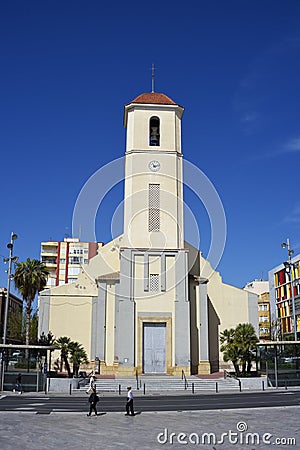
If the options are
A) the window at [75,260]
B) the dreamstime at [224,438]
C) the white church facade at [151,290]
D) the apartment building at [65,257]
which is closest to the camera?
the dreamstime at [224,438]

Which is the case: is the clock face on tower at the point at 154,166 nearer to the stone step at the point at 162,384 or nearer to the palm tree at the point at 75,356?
the palm tree at the point at 75,356

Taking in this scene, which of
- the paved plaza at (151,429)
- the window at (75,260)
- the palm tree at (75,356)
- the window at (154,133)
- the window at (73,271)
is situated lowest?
the paved plaza at (151,429)

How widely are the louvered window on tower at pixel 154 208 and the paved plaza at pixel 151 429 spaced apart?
22942mm

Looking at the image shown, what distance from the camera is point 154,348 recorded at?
40.3 m

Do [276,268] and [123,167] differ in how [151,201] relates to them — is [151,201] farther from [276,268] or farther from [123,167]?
[276,268]

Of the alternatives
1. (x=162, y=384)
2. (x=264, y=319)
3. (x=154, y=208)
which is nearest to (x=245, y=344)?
(x=162, y=384)

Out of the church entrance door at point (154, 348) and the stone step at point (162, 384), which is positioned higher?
the church entrance door at point (154, 348)

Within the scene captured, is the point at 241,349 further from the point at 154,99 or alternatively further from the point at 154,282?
the point at 154,99

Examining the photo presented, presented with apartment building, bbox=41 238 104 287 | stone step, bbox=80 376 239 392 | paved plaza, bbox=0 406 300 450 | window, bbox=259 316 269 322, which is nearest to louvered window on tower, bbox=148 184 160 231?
stone step, bbox=80 376 239 392

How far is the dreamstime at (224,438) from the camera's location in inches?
569

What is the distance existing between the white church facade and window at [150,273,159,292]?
0.27 ft

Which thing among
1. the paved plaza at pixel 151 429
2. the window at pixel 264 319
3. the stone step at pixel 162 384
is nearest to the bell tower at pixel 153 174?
the stone step at pixel 162 384

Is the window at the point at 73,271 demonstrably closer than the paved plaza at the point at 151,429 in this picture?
No

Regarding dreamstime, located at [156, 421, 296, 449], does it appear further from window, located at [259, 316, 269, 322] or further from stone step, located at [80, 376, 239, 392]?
window, located at [259, 316, 269, 322]
